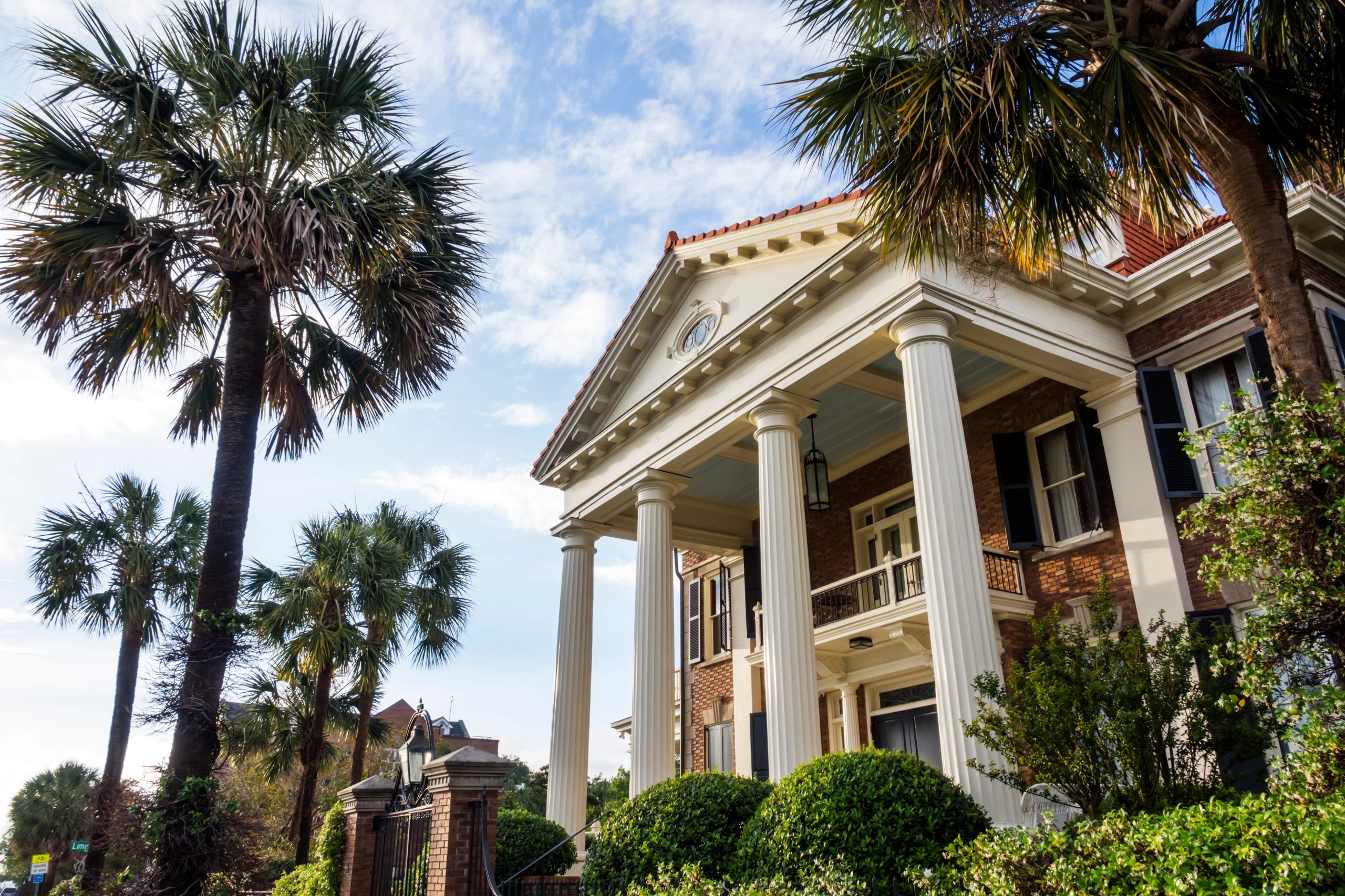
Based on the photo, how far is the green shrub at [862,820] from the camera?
25.2 feet

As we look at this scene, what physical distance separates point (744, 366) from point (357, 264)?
19.0 ft

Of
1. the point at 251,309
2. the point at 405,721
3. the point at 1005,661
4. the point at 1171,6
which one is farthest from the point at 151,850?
the point at 405,721

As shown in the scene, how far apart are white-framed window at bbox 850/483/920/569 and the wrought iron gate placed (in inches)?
363

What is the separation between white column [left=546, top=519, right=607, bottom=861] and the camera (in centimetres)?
1558

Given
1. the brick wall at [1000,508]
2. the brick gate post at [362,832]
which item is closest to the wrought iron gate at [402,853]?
the brick gate post at [362,832]

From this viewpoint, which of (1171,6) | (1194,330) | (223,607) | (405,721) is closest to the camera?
(1171,6)

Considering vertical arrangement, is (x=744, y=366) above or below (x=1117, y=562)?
above

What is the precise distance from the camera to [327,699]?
2023 centimetres

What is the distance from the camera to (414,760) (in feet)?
34.1

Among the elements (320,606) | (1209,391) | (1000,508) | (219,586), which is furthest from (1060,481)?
(320,606)

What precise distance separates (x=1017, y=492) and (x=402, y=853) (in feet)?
31.4

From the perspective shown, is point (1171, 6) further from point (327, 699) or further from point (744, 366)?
point (327, 699)

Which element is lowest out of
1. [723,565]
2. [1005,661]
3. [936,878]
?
[936,878]

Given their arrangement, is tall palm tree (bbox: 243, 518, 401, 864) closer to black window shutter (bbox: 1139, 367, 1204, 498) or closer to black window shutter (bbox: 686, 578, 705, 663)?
black window shutter (bbox: 686, 578, 705, 663)
